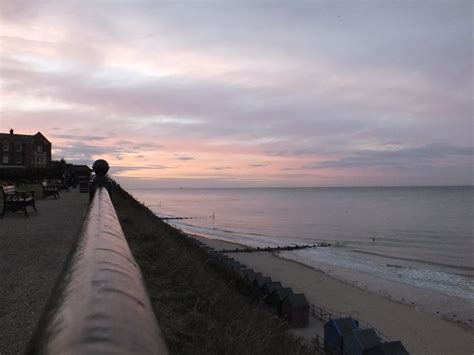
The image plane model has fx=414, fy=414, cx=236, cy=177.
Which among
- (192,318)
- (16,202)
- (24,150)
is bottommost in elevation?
(192,318)

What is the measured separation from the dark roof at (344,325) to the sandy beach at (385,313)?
3.86 metres

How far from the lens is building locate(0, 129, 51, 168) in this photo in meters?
67.7

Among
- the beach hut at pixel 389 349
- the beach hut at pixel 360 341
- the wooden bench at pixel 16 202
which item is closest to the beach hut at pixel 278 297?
the beach hut at pixel 360 341

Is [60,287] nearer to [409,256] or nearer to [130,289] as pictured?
[130,289]

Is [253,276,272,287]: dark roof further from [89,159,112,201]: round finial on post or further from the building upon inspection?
the building

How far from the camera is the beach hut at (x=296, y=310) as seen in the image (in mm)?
20125

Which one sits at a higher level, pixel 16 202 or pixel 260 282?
pixel 16 202

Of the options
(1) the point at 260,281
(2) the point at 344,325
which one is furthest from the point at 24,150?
(2) the point at 344,325

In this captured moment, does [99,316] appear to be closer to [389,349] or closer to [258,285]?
[389,349]

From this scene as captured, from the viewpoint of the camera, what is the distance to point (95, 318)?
34.2 inches

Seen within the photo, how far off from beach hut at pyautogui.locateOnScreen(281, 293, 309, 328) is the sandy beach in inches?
150

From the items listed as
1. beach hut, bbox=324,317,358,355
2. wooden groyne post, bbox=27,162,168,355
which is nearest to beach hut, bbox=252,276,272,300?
beach hut, bbox=324,317,358,355

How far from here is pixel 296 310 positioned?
797 inches

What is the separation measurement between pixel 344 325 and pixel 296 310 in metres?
3.61
